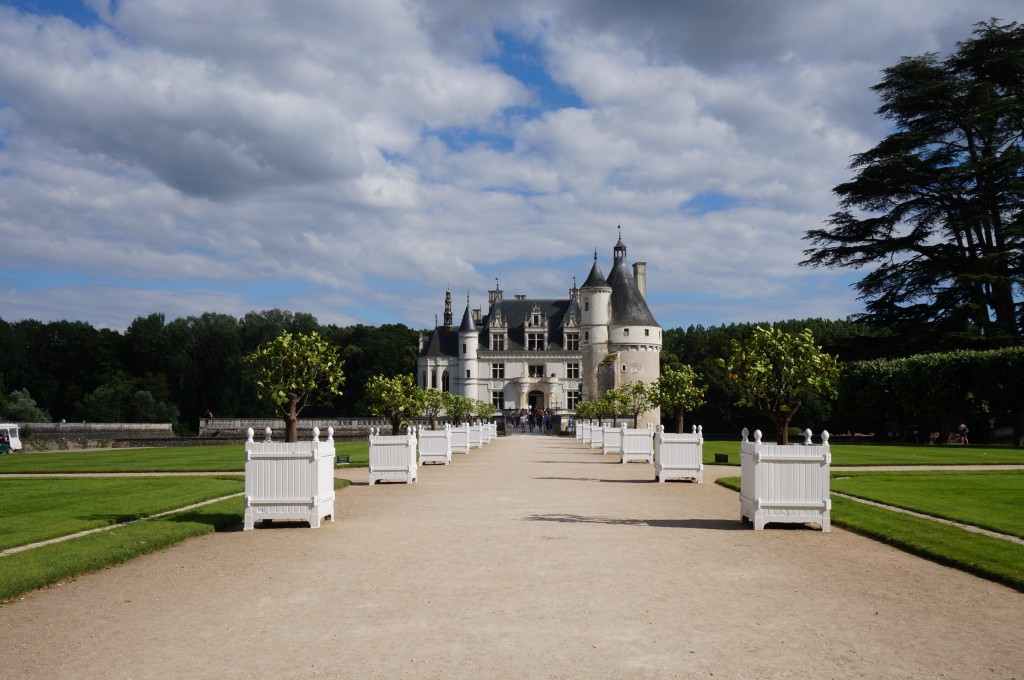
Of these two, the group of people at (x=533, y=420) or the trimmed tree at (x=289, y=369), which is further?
the group of people at (x=533, y=420)

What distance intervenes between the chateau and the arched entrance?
101 millimetres

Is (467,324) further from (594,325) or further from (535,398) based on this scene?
(594,325)

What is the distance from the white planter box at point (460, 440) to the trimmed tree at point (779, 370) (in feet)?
63.7

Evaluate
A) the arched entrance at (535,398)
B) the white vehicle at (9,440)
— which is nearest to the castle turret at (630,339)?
the arched entrance at (535,398)

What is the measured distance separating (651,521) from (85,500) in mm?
9644

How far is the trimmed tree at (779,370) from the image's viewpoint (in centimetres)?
1508

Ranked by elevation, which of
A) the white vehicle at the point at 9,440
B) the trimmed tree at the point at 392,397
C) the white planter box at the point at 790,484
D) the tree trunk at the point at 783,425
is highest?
the trimmed tree at the point at 392,397

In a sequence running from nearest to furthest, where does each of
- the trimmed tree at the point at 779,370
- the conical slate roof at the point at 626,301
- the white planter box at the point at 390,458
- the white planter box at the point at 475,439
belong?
1. the trimmed tree at the point at 779,370
2. the white planter box at the point at 390,458
3. the white planter box at the point at 475,439
4. the conical slate roof at the point at 626,301

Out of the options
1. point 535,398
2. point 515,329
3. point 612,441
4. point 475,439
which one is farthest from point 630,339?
point 612,441

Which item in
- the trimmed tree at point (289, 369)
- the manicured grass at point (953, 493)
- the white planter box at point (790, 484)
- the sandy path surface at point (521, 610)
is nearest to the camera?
the sandy path surface at point (521, 610)

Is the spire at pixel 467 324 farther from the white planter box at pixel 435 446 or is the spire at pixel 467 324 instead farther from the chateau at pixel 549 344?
the white planter box at pixel 435 446

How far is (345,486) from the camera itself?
62.9 feet

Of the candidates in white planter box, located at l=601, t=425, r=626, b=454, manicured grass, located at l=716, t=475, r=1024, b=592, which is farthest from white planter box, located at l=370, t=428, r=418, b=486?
white planter box, located at l=601, t=425, r=626, b=454

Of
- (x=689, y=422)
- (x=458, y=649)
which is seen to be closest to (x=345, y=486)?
(x=458, y=649)
